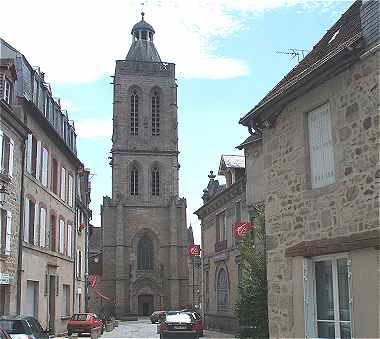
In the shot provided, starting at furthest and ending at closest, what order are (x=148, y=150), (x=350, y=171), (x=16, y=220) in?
(x=148, y=150)
(x=16, y=220)
(x=350, y=171)

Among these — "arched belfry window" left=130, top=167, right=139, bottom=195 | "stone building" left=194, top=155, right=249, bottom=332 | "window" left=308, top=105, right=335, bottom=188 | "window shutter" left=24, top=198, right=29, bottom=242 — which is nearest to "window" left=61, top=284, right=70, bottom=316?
"window shutter" left=24, top=198, right=29, bottom=242

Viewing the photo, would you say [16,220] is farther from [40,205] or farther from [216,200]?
[216,200]

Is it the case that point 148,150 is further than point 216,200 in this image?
Yes

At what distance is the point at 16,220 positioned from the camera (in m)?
21.4

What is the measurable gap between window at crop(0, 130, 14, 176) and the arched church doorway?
45.0 m

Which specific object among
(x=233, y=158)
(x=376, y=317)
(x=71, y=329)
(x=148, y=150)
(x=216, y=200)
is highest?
(x=148, y=150)

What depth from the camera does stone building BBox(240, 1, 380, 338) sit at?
30.3ft

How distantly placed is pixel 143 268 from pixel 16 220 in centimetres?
4416

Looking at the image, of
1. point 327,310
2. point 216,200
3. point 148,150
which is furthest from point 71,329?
point 148,150

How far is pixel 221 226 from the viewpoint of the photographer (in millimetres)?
34781

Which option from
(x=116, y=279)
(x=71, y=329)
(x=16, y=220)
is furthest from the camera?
(x=116, y=279)

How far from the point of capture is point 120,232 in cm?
6419

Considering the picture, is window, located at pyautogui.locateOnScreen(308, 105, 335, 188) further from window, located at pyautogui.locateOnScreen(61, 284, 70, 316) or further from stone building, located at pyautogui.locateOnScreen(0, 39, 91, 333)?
window, located at pyautogui.locateOnScreen(61, 284, 70, 316)

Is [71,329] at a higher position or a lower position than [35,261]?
lower
